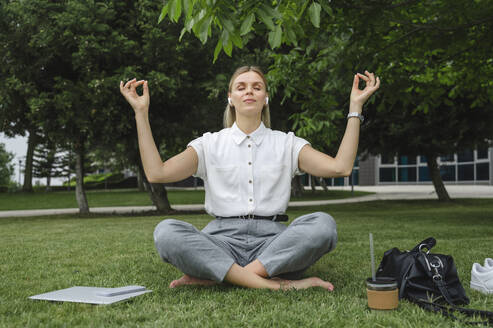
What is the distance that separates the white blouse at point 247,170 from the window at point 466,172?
3507 centimetres

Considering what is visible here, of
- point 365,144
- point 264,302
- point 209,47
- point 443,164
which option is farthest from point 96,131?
point 443,164

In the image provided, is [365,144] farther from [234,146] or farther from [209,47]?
[234,146]

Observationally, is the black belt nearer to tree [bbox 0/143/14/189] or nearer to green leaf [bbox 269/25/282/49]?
green leaf [bbox 269/25/282/49]

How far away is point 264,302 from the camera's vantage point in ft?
9.49

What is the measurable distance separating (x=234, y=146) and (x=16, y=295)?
1904mm

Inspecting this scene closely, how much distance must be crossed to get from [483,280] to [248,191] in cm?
178

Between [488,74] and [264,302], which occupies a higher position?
[488,74]

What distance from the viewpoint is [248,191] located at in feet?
10.8

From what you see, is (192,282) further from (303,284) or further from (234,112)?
(234,112)

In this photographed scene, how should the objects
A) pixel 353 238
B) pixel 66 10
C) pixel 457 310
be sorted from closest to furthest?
pixel 457 310 < pixel 353 238 < pixel 66 10

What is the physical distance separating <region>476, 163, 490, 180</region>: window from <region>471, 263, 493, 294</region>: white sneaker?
1312 inches

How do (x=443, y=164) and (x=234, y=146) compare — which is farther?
(x=443, y=164)

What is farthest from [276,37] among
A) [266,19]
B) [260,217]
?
[260,217]

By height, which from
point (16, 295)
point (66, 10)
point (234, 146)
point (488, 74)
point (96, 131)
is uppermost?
point (66, 10)
